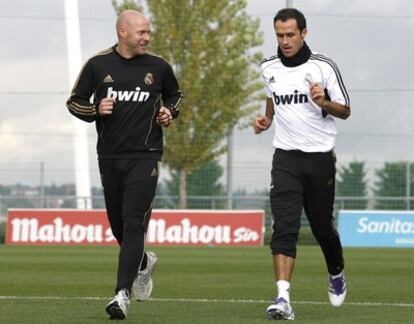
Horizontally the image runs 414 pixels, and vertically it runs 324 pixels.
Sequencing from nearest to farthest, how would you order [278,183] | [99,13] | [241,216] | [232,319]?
1. [232,319]
2. [278,183]
3. [241,216]
4. [99,13]

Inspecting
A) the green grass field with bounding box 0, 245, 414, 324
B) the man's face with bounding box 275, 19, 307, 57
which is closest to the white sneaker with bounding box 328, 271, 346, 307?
the green grass field with bounding box 0, 245, 414, 324

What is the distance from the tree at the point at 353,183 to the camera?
29172 millimetres

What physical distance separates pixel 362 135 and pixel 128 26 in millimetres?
20519

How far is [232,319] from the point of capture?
897 cm

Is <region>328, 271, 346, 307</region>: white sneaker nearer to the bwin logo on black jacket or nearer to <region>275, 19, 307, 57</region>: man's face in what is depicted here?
the bwin logo on black jacket

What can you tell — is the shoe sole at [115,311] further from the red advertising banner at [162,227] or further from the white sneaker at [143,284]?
the red advertising banner at [162,227]

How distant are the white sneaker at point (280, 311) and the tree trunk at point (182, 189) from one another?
20967 millimetres

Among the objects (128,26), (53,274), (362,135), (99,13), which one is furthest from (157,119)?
(99,13)

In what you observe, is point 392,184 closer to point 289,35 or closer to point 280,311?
point 289,35

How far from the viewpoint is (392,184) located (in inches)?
1175

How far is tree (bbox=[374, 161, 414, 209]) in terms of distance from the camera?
96.2 feet

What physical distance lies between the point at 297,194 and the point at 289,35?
1124 mm

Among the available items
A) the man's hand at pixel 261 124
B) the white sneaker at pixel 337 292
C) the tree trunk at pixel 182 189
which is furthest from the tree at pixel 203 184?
the man's hand at pixel 261 124

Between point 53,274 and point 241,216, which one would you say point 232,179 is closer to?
point 241,216
